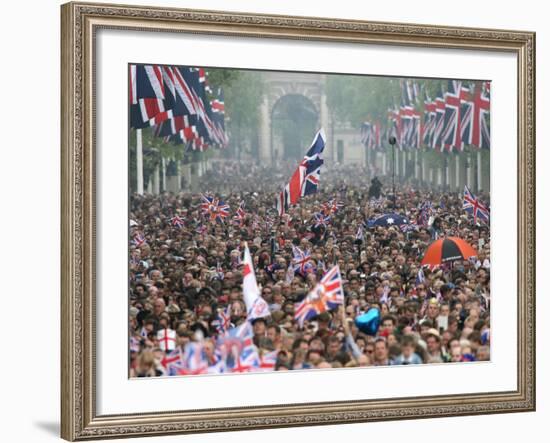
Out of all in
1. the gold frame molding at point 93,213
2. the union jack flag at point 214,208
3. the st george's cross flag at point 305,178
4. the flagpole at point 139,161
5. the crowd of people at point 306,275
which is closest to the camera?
the gold frame molding at point 93,213

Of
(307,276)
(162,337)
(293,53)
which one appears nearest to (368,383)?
(307,276)

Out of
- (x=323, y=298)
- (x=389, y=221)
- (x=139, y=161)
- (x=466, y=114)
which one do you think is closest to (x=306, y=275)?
(x=323, y=298)

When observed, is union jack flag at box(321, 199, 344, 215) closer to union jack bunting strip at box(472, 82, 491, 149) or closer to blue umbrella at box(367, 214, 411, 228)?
blue umbrella at box(367, 214, 411, 228)

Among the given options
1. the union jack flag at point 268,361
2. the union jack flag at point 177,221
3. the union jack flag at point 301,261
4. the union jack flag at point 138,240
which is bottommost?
the union jack flag at point 268,361

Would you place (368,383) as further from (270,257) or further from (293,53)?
(293,53)

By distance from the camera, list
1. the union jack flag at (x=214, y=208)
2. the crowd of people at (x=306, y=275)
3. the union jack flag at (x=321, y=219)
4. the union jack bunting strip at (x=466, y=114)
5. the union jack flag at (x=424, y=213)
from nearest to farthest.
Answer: the crowd of people at (x=306, y=275)
the union jack flag at (x=214, y=208)
the union jack flag at (x=321, y=219)
the union jack flag at (x=424, y=213)
the union jack bunting strip at (x=466, y=114)

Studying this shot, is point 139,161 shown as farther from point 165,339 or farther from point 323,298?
point 323,298

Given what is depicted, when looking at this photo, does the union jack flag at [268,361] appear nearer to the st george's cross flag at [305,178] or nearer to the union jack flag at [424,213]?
the st george's cross flag at [305,178]

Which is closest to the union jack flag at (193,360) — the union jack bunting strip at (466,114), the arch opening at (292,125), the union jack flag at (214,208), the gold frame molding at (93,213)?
the gold frame molding at (93,213)
